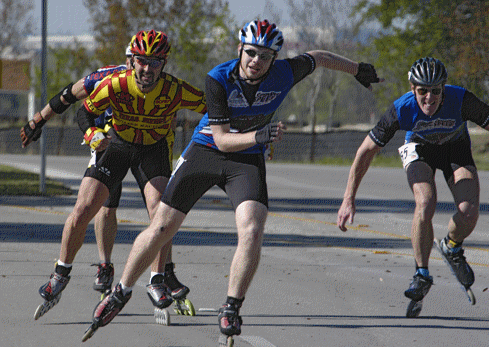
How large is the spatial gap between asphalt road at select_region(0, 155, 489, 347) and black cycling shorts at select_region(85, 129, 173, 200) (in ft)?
3.46

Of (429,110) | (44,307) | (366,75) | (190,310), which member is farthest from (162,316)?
(429,110)

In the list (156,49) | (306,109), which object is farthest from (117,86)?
(306,109)

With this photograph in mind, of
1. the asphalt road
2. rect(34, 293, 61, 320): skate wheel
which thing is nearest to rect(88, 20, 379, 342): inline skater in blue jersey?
the asphalt road

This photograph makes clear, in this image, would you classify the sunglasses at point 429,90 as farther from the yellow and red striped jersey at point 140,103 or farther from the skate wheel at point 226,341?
the skate wheel at point 226,341

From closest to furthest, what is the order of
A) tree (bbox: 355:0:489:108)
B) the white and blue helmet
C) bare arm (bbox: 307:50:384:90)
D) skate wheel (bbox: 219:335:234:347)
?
skate wheel (bbox: 219:335:234:347) → the white and blue helmet → bare arm (bbox: 307:50:384:90) → tree (bbox: 355:0:489:108)

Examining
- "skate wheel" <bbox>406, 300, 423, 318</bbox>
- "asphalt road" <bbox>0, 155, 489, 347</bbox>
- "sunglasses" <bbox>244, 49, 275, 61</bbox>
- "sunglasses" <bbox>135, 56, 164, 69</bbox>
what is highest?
"sunglasses" <bbox>244, 49, 275, 61</bbox>

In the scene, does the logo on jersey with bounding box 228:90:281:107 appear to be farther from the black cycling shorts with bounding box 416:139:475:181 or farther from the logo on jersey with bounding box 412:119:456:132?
the black cycling shorts with bounding box 416:139:475:181

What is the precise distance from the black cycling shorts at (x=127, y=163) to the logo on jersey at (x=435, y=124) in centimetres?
210

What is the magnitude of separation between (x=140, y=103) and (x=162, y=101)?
6.8 inches

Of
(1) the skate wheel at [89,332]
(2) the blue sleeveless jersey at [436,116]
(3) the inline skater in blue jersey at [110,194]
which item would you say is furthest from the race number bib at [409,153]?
(1) the skate wheel at [89,332]

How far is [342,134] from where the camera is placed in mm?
35625

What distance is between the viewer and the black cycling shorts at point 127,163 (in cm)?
623

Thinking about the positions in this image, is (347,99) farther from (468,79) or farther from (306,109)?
(468,79)

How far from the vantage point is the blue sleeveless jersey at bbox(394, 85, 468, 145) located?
641cm
